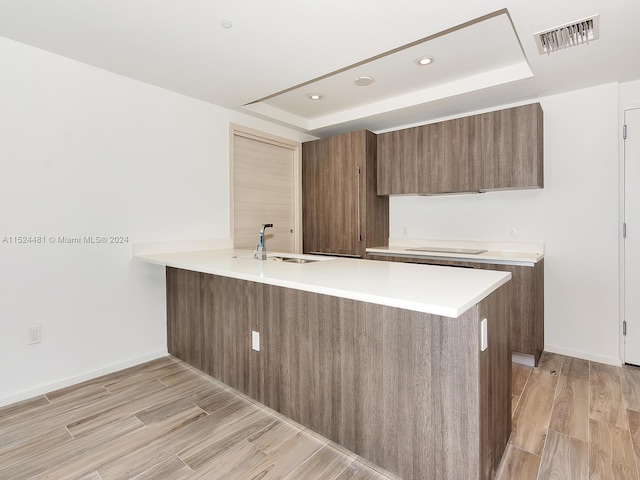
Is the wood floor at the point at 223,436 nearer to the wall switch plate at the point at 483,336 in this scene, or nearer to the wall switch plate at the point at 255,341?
the wall switch plate at the point at 255,341

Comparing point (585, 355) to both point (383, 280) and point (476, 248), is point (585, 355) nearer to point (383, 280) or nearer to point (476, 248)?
point (476, 248)

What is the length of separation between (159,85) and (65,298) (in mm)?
1858

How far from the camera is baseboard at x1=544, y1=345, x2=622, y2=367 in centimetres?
285

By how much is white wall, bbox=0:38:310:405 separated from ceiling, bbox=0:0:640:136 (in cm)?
25

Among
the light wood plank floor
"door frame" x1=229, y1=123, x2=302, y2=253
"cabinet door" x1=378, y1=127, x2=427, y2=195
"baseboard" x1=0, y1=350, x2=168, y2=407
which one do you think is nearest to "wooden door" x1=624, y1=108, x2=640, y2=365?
the light wood plank floor

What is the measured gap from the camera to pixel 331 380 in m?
1.78

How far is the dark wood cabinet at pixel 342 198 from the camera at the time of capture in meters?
3.75

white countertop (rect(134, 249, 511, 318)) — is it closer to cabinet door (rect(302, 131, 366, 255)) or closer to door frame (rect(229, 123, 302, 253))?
door frame (rect(229, 123, 302, 253))

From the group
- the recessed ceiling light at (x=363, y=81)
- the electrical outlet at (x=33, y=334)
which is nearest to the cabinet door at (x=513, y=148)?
the recessed ceiling light at (x=363, y=81)

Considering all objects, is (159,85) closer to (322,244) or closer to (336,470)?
(322,244)

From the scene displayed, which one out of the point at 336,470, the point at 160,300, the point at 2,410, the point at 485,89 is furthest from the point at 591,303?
→ the point at 2,410

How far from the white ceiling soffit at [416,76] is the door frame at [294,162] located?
0.24 meters

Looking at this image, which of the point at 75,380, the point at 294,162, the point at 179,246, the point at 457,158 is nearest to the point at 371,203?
the point at 457,158

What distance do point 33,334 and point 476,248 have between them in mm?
3802
